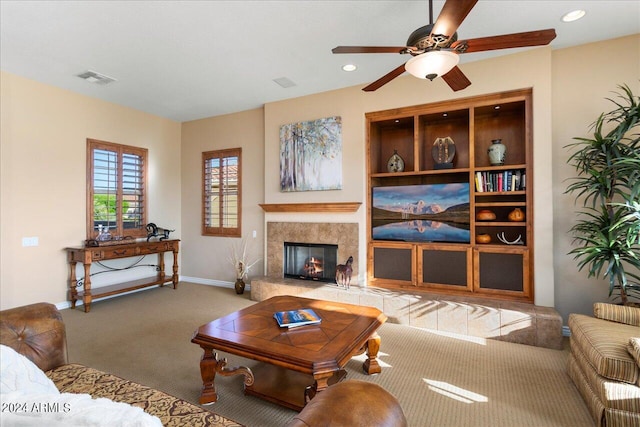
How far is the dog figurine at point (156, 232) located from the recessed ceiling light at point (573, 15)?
6.15 m

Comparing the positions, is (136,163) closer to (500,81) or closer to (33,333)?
(33,333)

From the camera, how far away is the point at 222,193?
5.86 meters

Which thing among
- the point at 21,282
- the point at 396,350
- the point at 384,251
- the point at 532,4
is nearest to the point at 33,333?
the point at 396,350

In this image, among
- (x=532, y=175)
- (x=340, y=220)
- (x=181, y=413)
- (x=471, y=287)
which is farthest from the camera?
(x=340, y=220)

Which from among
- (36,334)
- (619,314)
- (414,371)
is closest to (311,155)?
(414,371)

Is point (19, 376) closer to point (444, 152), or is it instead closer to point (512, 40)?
point (512, 40)

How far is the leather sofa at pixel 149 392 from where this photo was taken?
924mm

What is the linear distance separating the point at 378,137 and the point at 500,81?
1712mm

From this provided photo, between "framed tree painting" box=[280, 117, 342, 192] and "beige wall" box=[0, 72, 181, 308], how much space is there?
9.68 feet

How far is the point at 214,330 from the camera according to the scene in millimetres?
2355

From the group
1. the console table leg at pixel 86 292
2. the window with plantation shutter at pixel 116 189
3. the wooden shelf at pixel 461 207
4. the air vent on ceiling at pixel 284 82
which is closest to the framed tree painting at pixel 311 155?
the wooden shelf at pixel 461 207

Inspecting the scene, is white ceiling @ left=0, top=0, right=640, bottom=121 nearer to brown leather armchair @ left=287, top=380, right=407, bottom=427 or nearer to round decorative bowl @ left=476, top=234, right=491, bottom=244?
round decorative bowl @ left=476, top=234, right=491, bottom=244

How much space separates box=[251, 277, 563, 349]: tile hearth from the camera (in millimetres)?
3146

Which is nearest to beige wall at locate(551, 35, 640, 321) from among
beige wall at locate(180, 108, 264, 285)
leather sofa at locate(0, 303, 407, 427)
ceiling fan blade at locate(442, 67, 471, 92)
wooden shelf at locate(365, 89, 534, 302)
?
wooden shelf at locate(365, 89, 534, 302)
